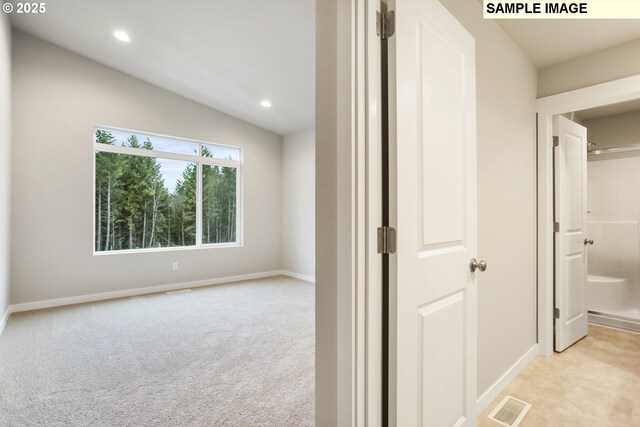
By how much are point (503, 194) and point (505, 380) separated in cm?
125

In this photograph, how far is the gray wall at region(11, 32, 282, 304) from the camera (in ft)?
12.3

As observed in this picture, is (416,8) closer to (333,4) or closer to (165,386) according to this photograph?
(333,4)

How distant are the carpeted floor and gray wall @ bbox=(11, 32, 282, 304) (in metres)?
0.49

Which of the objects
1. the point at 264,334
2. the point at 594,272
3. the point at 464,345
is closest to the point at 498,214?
the point at 464,345

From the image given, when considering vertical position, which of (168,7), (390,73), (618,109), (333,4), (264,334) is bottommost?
(264,334)

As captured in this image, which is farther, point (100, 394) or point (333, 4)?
point (100, 394)

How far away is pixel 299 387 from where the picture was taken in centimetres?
209

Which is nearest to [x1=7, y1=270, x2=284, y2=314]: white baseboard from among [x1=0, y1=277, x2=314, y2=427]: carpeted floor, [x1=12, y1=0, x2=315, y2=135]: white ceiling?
[x1=0, y1=277, x2=314, y2=427]: carpeted floor

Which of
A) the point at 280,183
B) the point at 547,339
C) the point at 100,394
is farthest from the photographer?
the point at 280,183

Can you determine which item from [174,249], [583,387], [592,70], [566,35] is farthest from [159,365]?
[592,70]

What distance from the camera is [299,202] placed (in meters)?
5.77

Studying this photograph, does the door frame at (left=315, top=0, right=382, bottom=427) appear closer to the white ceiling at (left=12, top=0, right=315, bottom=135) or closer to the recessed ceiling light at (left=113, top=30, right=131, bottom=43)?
the white ceiling at (left=12, top=0, right=315, bottom=135)

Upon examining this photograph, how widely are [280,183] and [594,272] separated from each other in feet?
16.4

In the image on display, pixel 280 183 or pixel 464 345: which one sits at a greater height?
pixel 280 183
